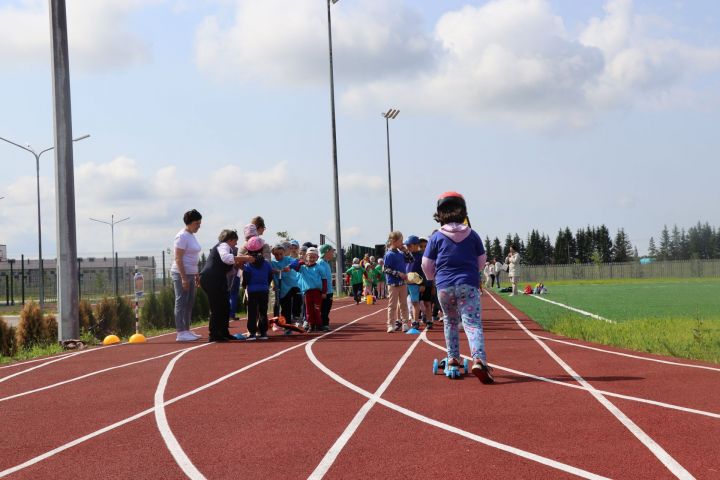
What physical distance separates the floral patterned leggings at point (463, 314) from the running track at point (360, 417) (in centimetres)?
39

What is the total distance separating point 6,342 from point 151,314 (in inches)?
170

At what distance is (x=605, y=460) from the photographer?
4.80m

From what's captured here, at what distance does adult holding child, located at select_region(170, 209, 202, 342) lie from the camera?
1259cm

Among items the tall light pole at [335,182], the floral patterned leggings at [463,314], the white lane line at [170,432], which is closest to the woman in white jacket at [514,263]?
the tall light pole at [335,182]

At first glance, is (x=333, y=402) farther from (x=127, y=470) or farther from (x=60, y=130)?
(x=60, y=130)

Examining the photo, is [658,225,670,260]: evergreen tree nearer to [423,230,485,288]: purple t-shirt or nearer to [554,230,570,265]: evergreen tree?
[554,230,570,265]: evergreen tree

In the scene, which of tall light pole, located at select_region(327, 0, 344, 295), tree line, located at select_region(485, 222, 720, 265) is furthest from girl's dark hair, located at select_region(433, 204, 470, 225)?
tree line, located at select_region(485, 222, 720, 265)

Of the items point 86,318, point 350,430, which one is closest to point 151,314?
point 86,318

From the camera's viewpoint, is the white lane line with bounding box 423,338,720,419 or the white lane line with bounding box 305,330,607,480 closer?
the white lane line with bounding box 305,330,607,480

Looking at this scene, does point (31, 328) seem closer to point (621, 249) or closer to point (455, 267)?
point (455, 267)

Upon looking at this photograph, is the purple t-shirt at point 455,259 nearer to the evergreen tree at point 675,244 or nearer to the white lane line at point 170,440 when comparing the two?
the white lane line at point 170,440

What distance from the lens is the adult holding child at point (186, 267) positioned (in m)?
12.6

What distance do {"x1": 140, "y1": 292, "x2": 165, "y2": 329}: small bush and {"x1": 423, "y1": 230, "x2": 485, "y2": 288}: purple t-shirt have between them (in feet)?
38.7

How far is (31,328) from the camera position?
51.0ft
